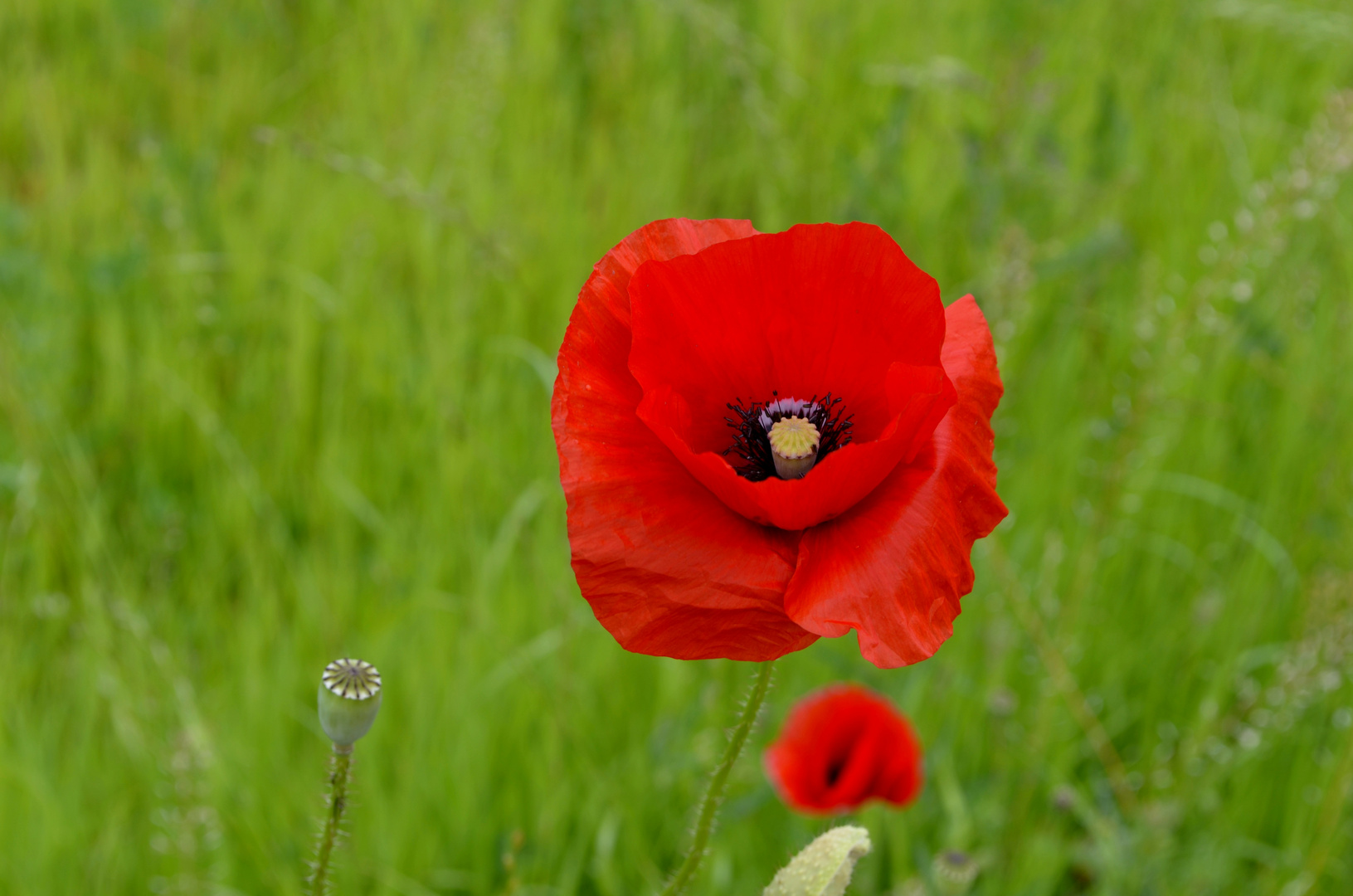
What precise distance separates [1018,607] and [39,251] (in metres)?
2.36

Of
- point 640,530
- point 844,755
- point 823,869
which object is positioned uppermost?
point 640,530

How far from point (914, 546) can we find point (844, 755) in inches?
34.3

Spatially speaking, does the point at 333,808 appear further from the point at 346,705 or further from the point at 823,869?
the point at 823,869

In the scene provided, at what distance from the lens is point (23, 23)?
330 cm

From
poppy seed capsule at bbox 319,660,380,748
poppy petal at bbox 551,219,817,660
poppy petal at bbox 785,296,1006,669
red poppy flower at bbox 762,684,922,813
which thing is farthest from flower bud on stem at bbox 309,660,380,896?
red poppy flower at bbox 762,684,922,813

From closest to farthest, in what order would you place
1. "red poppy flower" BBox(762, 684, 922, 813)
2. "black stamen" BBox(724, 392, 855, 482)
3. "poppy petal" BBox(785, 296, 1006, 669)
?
"poppy petal" BBox(785, 296, 1006, 669)
"black stamen" BBox(724, 392, 855, 482)
"red poppy flower" BBox(762, 684, 922, 813)

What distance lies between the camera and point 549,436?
2281 mm

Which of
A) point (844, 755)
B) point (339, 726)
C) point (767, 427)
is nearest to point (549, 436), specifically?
point (844, 755)

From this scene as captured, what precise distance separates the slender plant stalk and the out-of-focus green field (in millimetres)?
263

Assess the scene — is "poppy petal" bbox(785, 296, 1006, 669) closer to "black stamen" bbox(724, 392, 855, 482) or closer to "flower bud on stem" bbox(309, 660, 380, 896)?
"black stamen" bbox(724, 392, 855, 482)

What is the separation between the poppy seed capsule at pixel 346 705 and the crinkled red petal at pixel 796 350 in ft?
0.76

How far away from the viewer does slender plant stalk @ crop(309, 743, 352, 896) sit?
0.66 metres

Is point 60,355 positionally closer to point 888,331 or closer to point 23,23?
point 23,23

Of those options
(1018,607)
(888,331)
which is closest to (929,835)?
(1018,607)
